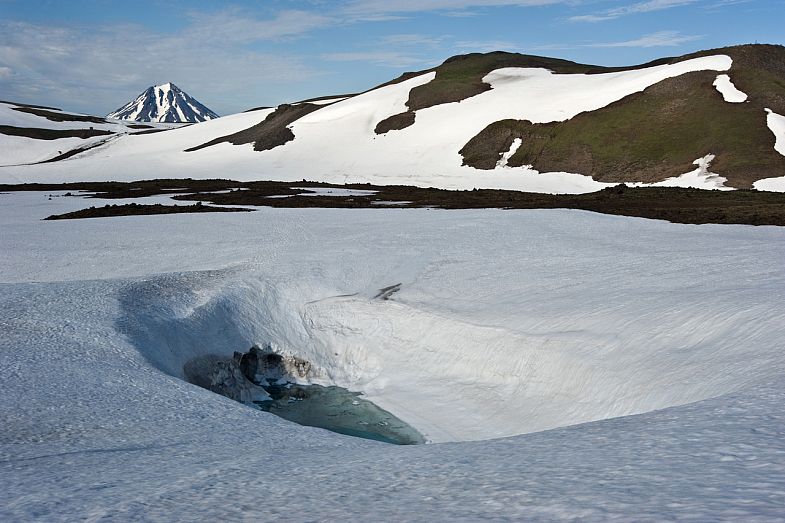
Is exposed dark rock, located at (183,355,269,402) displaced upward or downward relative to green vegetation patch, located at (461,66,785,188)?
downward

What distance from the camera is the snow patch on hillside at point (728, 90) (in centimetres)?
5956

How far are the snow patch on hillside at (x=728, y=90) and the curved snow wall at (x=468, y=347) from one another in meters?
52.9

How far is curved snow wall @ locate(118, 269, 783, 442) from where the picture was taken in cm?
1158

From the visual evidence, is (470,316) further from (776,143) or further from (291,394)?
(776,143)

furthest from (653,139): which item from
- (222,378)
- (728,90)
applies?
(222,378)

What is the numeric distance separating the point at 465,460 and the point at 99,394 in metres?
6.40

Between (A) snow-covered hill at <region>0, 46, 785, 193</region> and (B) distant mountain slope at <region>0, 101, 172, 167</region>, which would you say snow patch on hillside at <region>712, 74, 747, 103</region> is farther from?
(B) distant mountain slope at <region>0, 101, 172, 167</region>

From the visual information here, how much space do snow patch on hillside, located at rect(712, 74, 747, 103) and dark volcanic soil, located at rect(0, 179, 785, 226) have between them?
19878mm

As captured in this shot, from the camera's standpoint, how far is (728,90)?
61250 millimetres

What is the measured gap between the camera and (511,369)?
14.4 m

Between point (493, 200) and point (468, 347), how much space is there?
94.8ft

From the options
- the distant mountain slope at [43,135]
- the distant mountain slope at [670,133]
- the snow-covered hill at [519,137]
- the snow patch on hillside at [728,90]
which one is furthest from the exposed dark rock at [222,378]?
the distant mountain slope at [43,135]

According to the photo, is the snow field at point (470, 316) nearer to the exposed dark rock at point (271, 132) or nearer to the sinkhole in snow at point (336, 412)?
the sinkhole in snow at point (336, 412)

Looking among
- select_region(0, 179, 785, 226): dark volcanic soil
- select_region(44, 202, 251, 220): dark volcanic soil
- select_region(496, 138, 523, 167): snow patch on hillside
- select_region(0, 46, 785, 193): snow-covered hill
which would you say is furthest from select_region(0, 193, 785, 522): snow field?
select_region(496, 138, 523, 167): snow patch on hillside
